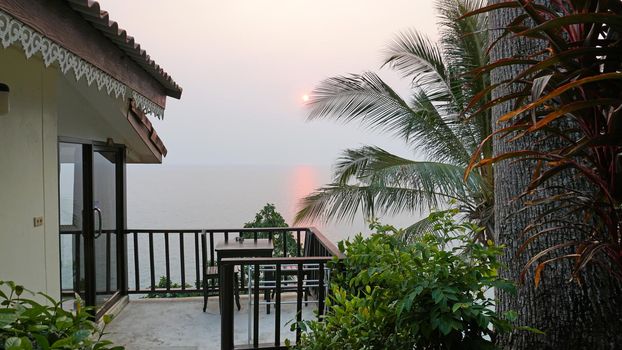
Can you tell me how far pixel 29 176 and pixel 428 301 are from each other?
95.9 inches

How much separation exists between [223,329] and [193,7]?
Result: 5.85 meters

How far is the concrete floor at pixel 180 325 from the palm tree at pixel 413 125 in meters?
1.84

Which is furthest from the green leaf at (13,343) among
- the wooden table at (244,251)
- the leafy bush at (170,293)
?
the leafy bush at (170,293)

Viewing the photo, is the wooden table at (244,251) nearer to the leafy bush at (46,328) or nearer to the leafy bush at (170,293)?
the leafy bush at (170,293)

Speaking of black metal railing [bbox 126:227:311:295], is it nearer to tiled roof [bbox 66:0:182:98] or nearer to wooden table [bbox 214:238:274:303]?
wooden table [bbox 214:238:274:303]

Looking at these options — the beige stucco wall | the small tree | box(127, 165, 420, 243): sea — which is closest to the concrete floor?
box(127, 165, 420, 243): sea

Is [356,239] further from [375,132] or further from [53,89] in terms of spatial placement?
[375,132]

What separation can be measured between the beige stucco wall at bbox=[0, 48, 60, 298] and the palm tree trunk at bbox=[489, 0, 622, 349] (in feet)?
8.49

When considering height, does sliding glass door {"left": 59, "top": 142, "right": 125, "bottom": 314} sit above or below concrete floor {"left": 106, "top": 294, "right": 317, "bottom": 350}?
above

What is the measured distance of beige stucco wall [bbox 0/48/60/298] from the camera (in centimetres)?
265

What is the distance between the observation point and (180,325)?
464 cm

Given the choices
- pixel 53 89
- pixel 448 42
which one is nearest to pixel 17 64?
pixel 53 89

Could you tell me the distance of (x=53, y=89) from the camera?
325 cm

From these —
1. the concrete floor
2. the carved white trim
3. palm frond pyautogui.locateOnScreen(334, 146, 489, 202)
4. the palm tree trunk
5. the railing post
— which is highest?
the carved white trim
